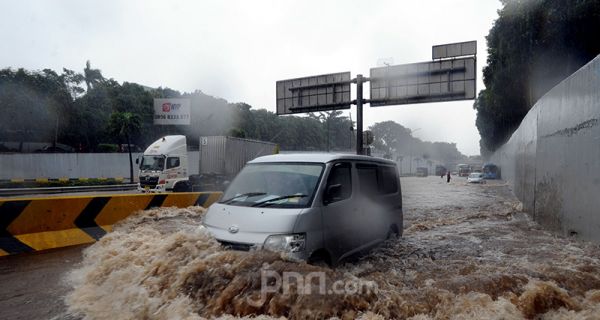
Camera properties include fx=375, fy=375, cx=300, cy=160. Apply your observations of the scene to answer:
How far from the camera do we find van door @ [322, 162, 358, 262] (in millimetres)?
4660

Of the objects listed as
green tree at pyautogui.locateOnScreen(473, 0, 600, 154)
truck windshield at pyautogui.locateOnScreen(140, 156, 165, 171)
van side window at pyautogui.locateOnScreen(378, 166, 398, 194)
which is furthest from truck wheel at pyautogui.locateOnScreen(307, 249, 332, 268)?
green tree at pyautogui.locateOnScreen(473, 0, 600, 154)

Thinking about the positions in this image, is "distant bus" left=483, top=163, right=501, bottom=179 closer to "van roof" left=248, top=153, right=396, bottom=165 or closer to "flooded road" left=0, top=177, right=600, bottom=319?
"flooded road" left=0, top=177, right=600, bottom=319

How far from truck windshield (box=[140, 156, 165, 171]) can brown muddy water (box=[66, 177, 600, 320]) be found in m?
11.9

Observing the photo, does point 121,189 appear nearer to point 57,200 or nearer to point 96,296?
point 57,200

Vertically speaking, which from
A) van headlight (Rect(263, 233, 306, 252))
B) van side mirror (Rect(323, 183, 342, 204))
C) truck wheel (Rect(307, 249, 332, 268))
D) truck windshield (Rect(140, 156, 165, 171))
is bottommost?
truck wheel (Rect(307, 249, 332, 268))

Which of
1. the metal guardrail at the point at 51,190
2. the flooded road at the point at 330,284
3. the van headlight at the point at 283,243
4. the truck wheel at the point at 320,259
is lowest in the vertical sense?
the metal guardrail at the point at 51,190

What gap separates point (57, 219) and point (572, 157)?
366 inches

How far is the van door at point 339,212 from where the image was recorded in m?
4.66

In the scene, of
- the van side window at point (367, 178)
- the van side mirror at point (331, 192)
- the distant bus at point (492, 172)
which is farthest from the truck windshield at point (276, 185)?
the distant bus at point (492, 172)

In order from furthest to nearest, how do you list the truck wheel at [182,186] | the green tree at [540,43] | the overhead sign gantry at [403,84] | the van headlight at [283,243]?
the green tree at [540,43]
the truck wheel at [182,186]
the overhead sign gantry at [403,84]
the van headlight at [283,243]

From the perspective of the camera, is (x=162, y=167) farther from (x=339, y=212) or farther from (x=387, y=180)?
(x=339, y=212)

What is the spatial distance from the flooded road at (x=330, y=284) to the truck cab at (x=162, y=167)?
1175cm

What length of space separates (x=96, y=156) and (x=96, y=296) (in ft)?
114

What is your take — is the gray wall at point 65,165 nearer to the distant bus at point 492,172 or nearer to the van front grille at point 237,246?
the van front grille at point 237,246
